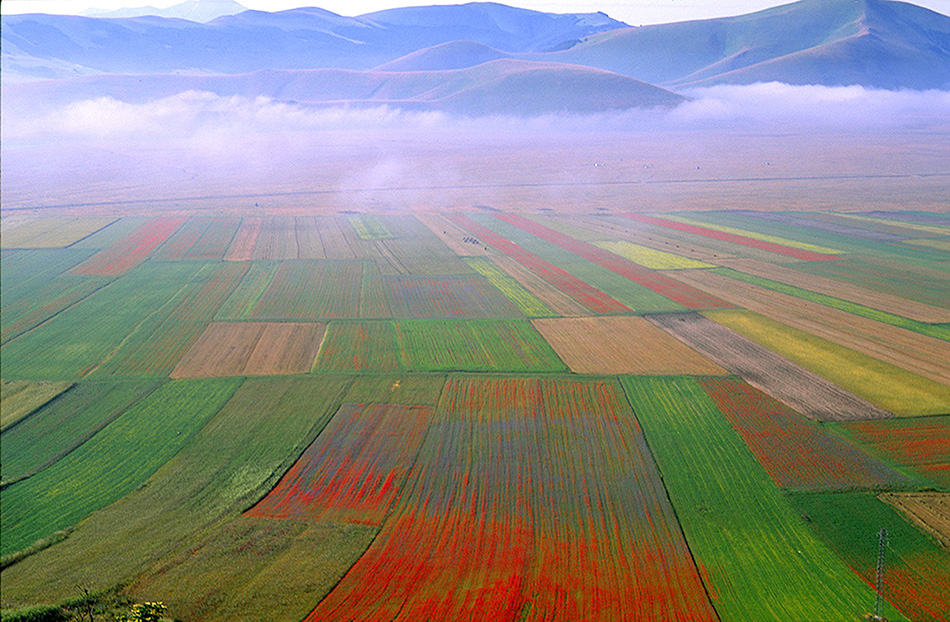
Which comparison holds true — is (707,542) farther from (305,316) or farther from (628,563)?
(305,316)

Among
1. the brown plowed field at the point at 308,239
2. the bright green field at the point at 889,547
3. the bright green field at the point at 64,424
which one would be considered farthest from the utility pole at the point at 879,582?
the brown plowed field at the point at 308,239

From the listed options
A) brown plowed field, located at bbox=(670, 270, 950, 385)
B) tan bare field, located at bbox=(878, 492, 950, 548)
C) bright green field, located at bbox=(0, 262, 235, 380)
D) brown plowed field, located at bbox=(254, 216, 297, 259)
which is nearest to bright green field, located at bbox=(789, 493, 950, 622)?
tan bare field, located at bbox=(878, 492, 950, 548)

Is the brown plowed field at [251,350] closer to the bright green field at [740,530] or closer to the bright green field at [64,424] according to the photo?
the bright green field at [64,424]

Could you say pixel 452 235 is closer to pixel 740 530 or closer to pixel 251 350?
pixel 251 350

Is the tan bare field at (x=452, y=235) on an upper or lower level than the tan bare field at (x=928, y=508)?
upper

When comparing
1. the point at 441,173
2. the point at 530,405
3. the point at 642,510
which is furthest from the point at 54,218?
the point at 642,510

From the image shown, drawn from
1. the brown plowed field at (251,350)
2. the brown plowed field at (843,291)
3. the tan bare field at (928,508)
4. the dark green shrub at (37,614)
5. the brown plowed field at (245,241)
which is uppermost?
the brown plowed field at (245,241)
